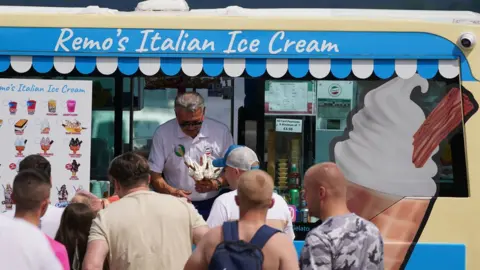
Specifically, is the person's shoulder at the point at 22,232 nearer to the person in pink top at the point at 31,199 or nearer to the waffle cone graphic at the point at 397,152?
the person in pink top at the point at 31,199

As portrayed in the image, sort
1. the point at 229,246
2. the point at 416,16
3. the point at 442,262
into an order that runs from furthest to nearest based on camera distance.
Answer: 1. the point at 416,16
2. the point at 442,262
3. the point at 229,246

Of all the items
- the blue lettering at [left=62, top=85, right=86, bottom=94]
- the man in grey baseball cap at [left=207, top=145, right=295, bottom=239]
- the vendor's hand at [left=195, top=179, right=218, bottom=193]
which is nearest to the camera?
the man in grey baseball cap at [left=207, top=145, right=295, bottom=239]

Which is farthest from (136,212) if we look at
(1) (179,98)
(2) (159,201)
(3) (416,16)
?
(3) (416,16)

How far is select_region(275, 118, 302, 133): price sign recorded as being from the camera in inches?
272

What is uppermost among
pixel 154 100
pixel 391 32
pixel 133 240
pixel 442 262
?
pixel 391 32

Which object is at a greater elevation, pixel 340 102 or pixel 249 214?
pixel 340 102

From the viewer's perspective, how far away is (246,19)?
6.90 meters

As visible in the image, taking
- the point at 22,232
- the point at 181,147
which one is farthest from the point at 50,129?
the point at 22,232

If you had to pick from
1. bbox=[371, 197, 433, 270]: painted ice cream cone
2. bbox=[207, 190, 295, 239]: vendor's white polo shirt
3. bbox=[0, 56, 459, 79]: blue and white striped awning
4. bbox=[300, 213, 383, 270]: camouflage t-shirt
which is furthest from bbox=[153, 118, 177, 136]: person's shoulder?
bbox=[300, 213, 383, 270]: camouflage t-shirt

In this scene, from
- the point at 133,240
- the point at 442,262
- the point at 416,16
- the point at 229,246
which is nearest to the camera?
the point at 229,246

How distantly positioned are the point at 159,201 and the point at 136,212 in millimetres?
143

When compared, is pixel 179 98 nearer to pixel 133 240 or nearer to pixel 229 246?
pixel 133 240

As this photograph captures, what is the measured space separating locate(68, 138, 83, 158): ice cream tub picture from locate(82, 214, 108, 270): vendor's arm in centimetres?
206

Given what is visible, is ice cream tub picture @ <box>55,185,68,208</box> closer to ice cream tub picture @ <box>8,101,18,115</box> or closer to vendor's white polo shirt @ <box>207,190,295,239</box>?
ice cream tub picture @ <box>8,101,18,115</box>
